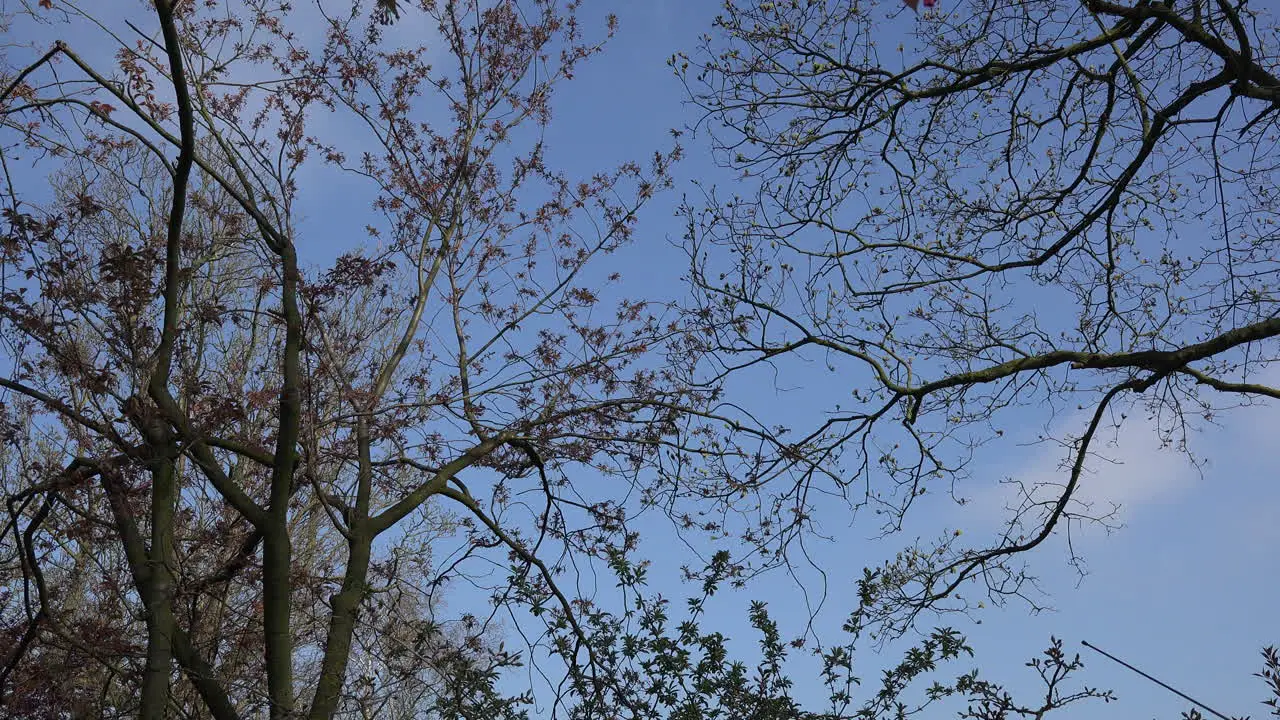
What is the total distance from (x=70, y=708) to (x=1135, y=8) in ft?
26.0

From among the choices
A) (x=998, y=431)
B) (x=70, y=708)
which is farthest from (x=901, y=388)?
(x=70, y=708)

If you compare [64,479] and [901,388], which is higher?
[901,388]

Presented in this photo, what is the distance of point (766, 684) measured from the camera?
527 cm

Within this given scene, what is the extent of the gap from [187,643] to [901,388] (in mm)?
4308

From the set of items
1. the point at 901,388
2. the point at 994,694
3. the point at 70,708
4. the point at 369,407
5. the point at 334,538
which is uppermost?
the point at 334,538

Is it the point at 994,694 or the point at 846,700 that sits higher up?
the point at 846,700

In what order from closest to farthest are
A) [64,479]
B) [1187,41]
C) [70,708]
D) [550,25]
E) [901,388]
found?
[64,479] → [1187,41] → [901,388] → [70,708] → [550,25]

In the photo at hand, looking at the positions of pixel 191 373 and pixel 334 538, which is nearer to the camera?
pixel 191 373

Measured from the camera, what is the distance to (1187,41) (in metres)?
5.55

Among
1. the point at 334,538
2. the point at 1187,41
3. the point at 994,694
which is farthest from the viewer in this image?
the point at 334,538

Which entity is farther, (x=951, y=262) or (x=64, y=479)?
(x=951, y=262)

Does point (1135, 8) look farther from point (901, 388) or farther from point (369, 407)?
point (369, 407)

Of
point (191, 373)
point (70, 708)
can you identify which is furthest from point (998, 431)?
point (70, 708)

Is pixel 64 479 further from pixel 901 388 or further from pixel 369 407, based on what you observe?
pixel 901 388
